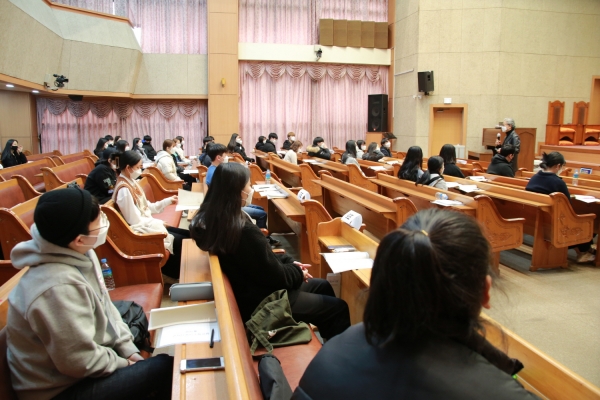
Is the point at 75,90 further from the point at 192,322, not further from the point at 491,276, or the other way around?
the point at 491,276

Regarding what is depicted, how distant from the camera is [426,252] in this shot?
987 mm

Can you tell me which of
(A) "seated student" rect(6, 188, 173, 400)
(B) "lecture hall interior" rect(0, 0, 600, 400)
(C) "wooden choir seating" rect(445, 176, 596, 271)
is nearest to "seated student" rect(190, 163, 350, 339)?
(A) "seated student" rect(6, 188, 173, 400)

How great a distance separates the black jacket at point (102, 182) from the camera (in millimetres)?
4492

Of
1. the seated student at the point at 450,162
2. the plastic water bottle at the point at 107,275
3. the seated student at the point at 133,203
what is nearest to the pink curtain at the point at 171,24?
the seated student at the point at 450,162

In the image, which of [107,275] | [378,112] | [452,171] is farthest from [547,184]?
[378,112]

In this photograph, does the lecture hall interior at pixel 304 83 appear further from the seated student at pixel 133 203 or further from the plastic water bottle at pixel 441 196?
the seated student at pixel 133 203

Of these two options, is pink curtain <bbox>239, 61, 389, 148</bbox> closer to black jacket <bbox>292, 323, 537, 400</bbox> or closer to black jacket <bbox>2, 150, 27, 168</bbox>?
black jacket <bbox>2, 150, 27, 168</bbox>

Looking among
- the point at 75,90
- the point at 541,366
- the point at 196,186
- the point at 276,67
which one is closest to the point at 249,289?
the point at 541,366

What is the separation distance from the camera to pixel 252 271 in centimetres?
232

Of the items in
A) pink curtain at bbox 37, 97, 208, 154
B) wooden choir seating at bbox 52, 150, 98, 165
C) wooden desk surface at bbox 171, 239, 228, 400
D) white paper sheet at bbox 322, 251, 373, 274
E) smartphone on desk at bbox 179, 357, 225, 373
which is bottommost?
wooden desk surface at bbox 171, 239, 228, 400

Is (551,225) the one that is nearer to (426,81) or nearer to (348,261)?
(348,261)

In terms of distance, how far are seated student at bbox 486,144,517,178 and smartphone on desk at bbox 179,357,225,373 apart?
594 cm

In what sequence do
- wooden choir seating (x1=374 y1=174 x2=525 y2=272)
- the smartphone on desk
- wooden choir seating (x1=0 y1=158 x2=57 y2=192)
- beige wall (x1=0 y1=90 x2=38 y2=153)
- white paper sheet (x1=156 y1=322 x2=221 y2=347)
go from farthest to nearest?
beige wall (x1=0 y1=90 x2=38 y2=153) < wooden choir seating (x1=0 y1=158 x2=57 y2=192) < wooden choir seating (x1=374 y1=174 x2=525 y2=272) < white paper sheet (x1=156 y1=322 x2=221 y2=347) < the smartphone on desk

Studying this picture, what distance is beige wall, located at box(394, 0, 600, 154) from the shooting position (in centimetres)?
1185
